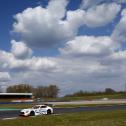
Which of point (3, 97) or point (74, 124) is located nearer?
point (74, 124)

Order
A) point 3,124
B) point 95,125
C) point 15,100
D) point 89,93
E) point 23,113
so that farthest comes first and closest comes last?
point 89,93 < point 15,100 < point 23,113 < point 3,124 < point 95,125

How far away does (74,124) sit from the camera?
A: 2766 centimetres

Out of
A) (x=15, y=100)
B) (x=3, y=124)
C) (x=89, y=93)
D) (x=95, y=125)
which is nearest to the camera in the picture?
(x=95, y=125)

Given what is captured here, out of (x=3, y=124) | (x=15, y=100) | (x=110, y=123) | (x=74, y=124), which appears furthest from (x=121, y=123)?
(x=15, y=100)

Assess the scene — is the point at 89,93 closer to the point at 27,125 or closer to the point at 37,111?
the point at 37,111

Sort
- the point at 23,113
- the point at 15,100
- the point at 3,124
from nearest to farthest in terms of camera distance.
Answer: the point at 3,124 < the point at 23,113 < the point at 15,100

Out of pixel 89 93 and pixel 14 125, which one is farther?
pixel 89 93

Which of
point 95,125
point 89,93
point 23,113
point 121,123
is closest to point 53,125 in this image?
point 95,125

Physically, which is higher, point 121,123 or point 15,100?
point 15,100

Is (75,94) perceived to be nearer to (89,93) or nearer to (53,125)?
(89,93)

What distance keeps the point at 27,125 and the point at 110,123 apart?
672 cm

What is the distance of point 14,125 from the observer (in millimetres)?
28188

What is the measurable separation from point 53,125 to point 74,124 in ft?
5.59

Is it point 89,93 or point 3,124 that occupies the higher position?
point 89,93
